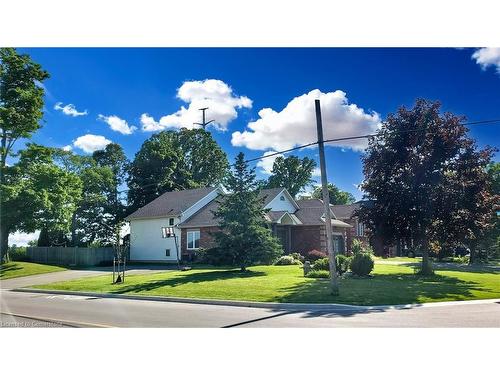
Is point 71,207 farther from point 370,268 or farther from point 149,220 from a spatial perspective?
point 370,268

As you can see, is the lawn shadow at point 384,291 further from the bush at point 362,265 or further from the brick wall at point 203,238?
the brick wall at point 203,238

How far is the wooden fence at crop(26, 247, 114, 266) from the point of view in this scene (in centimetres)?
3459

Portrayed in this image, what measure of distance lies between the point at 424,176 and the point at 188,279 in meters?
12.0

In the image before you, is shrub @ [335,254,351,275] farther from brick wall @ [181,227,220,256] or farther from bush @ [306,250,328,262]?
brick wall @ [181,227,220,256]

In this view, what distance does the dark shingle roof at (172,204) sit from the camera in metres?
35.2

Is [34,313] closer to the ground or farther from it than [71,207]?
closer to the ground

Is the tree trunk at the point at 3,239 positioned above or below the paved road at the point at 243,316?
above

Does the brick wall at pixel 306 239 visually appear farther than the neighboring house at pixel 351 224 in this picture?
No

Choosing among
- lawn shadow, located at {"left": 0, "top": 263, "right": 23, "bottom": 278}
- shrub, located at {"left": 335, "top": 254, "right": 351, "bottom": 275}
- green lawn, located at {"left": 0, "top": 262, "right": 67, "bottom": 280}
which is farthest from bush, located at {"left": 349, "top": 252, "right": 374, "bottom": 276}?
lawn shadow, located at {"left": 0, "top": 263, "right": 23, "bottom": 278}

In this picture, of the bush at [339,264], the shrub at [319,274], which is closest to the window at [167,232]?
the bush at [339,264]

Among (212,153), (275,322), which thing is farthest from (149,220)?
(275,322)

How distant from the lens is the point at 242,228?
23859 mm

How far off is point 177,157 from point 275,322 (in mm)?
25645

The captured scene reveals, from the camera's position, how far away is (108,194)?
33906 mm
